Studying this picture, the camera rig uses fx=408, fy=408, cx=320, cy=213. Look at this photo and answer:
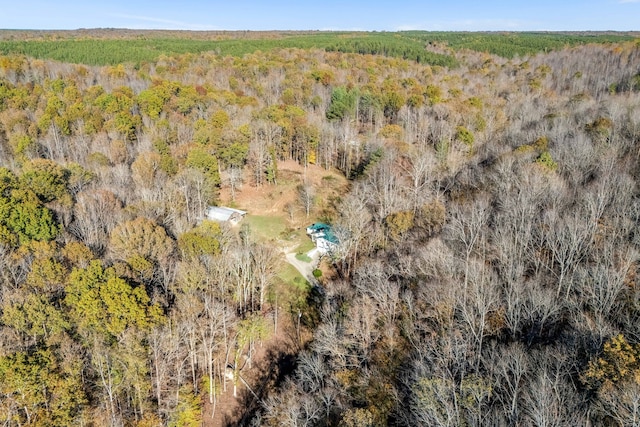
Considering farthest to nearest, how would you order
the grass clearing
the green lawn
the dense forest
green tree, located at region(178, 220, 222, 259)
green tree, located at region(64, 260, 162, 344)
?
the green lawn → the grass clearing → green tree, located at region(178, 220, 222, 259) → green tree, located at region(64, 260, 162, 344) → the dense forest

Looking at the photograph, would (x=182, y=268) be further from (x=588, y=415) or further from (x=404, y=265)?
(x=588, y=415)

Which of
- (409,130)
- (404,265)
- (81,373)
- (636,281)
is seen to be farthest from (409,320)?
(409,130)

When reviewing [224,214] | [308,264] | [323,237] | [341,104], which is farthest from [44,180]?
[341,104]

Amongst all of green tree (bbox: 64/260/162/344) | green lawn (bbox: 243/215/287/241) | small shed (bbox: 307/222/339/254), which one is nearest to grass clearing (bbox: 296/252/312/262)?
small shed (bbox: 307/222/339/254)

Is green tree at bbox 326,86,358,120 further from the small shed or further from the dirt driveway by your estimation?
the dirt driveway

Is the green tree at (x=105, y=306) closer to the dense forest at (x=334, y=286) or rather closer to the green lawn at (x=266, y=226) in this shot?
the dense forest at (x=334, y=286)

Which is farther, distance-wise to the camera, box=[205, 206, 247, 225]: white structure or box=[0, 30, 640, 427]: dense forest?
box=[205, 206, 247, 225]: white structure

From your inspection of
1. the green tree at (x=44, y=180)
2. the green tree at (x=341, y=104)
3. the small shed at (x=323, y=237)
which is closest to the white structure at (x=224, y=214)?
the small shed at (x=323, y=237)

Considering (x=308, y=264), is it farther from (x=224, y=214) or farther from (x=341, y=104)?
(x=341, y=104)
